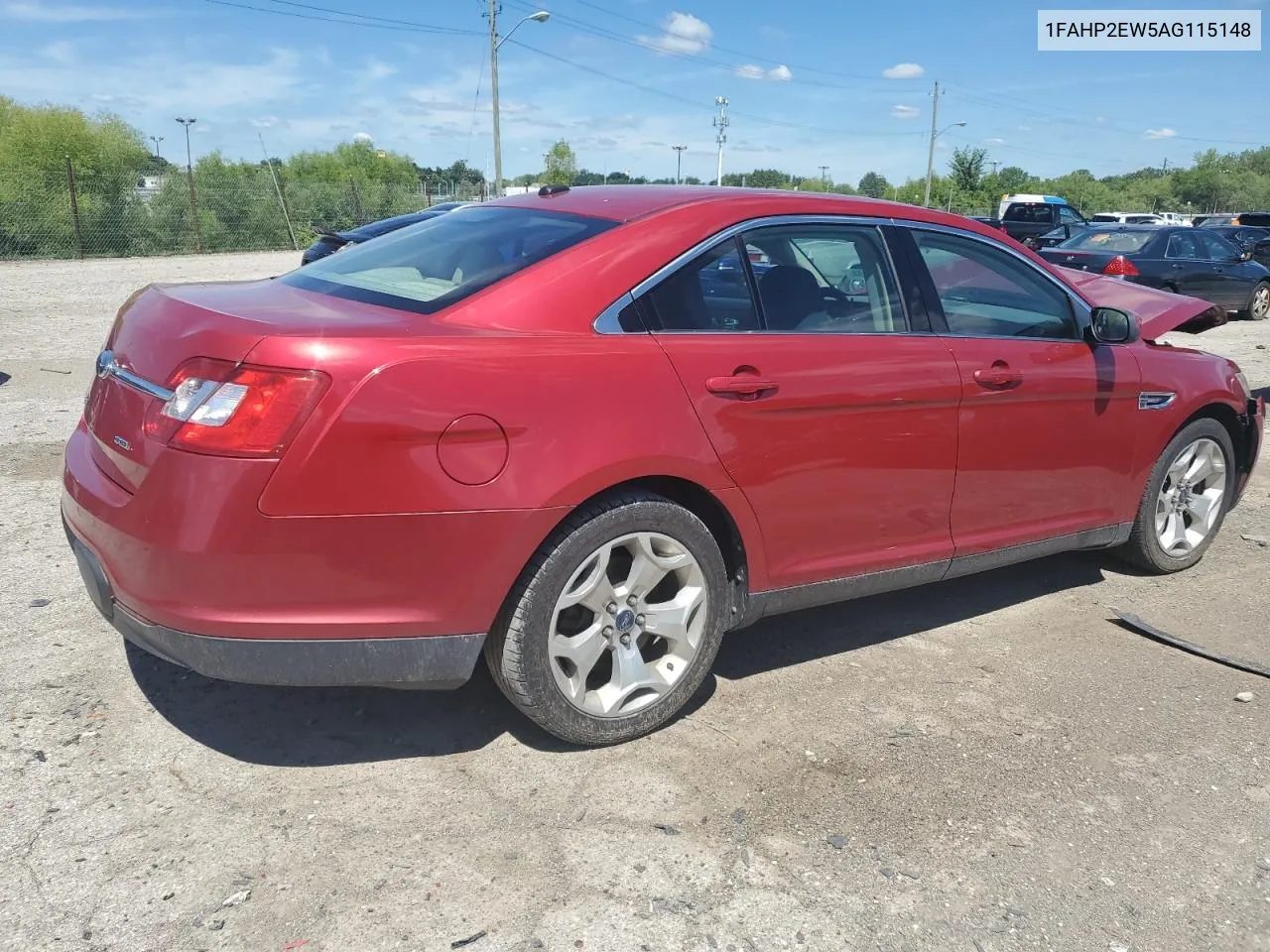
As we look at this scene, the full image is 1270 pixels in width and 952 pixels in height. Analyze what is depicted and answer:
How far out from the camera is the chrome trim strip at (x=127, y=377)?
2.64m

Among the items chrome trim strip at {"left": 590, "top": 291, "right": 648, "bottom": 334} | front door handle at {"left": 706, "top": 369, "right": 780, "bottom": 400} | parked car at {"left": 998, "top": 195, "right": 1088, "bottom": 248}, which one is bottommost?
front door handle at {"left": 706, "top": 369, "right": 780, "bottom": 400}

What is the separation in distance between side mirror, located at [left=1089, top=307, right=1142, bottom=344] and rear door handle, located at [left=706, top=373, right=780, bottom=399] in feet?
5.69

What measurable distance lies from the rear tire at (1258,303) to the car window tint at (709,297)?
53.6ft

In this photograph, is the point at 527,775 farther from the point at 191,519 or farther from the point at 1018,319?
the point at 1018,319

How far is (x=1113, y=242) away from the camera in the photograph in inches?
625

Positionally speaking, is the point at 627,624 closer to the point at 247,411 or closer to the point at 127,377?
the point at 247,411

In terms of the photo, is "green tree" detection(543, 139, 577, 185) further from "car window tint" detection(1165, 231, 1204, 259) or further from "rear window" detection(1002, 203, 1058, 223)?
"car window tint" detection(1165, 231, 1204, 259)

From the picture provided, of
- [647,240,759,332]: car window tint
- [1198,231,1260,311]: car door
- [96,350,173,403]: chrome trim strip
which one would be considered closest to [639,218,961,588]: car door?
[647,240,759,332]: car window tint

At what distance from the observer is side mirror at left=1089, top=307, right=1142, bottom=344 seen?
4113 millimetres

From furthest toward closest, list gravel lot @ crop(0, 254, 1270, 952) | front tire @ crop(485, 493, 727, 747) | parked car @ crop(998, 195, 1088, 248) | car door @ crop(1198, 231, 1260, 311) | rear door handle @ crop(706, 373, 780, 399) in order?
parked car @ crop(998, 195, 1088, 248) < car door @ crop(1198, 231, 1260, 311) < rear door handle @ crop(706, 373, 780, 399) < front tire @ crop(485, 493, 727, 747) < gravel lot @ crop(0, 254, 1270, 952)

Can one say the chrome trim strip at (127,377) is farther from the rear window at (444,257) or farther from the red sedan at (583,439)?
the rear window at (444,257)

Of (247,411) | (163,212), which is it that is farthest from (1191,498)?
(163,212)

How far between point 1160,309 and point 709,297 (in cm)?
289

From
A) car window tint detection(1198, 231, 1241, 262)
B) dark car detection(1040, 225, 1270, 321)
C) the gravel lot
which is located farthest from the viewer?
car window tint detection(1198, 231, 1241, 262)
